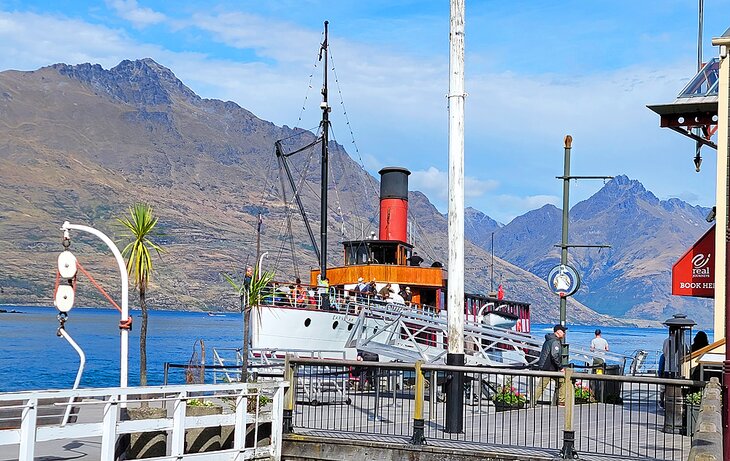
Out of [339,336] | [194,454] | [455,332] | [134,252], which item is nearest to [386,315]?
[339,336]

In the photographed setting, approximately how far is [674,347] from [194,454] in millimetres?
11019

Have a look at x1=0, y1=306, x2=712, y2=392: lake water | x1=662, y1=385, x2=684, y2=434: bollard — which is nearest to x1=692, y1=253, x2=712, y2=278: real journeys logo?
x1=662, y1=385, x2=684, y2=434: bollard

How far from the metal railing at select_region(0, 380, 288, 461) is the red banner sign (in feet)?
34.8

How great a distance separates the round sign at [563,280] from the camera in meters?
23.9

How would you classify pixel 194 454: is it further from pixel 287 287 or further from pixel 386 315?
pixel 287 287

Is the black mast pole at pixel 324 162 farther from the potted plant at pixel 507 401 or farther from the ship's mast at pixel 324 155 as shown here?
the potted plant at pixel 507 401

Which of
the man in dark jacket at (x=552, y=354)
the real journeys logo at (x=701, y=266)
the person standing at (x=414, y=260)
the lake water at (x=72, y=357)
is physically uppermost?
the person standing at (x=414, y=260)

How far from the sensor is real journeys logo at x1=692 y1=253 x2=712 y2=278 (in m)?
22.2

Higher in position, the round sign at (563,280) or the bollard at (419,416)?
the round sign at (563,280)

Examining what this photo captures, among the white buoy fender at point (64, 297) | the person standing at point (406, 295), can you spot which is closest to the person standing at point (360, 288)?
the person standing at point (406, 295)

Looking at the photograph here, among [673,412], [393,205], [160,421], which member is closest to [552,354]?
[673,412]

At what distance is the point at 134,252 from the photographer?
22.1 metres

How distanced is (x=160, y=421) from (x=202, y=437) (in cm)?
125

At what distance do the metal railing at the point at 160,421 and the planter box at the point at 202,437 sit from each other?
7cm
